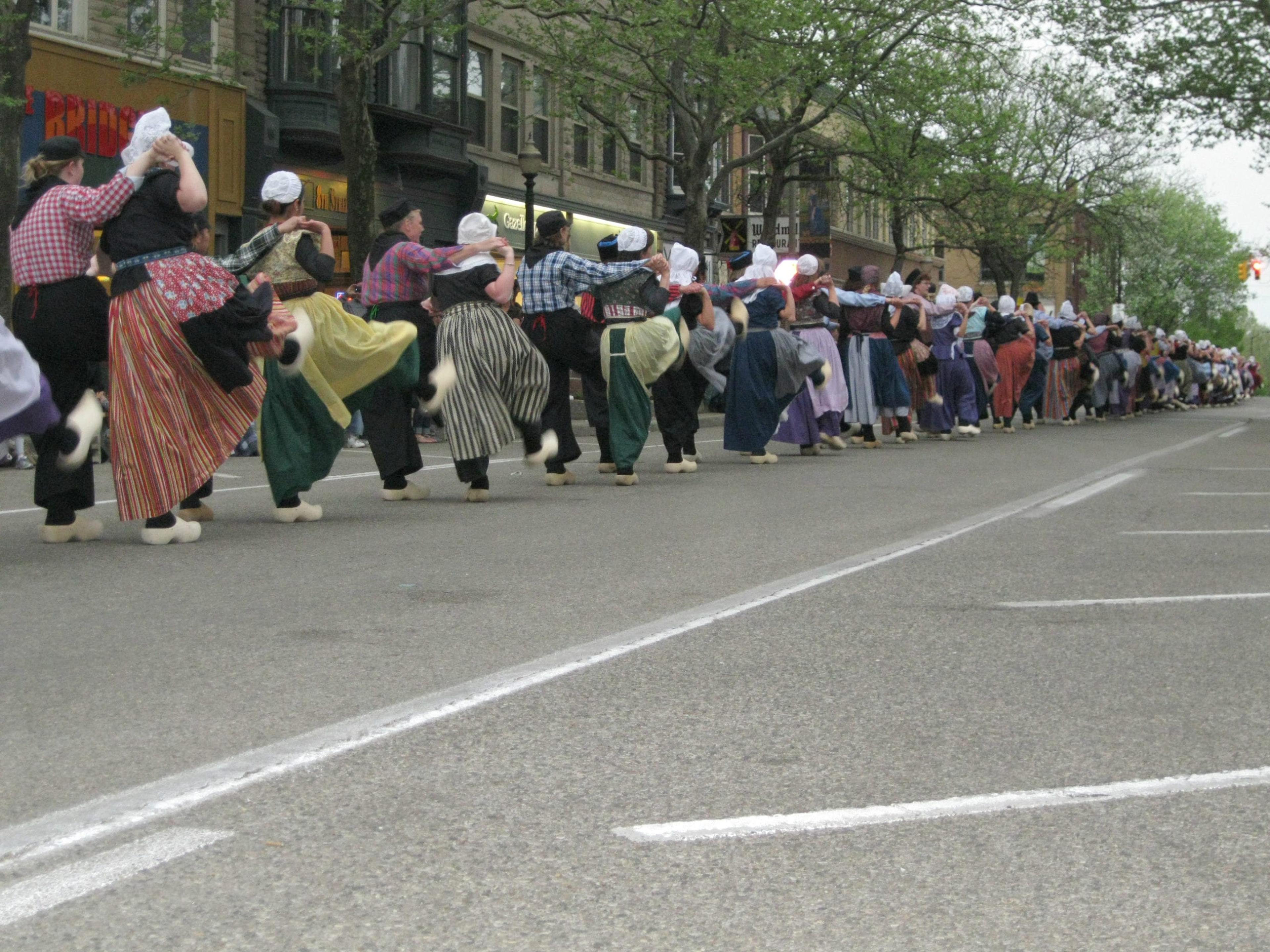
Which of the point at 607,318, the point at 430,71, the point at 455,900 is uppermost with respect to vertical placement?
the point at 430,71

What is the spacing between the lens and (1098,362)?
3338 centimetres

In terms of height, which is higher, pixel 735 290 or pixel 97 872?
pixel 735 290

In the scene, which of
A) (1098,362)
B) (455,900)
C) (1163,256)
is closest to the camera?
(455,900)

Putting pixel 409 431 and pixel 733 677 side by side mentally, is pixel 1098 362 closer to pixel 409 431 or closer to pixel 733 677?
pixel 409 431

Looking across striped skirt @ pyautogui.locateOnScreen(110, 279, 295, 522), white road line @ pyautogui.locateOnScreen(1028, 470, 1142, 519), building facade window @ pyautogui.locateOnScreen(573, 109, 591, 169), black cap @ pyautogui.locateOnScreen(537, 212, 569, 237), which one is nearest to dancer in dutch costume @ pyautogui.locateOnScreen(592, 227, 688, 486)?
black cap @ pyautogui.locateOnScreen(537, 212, 569, 237)

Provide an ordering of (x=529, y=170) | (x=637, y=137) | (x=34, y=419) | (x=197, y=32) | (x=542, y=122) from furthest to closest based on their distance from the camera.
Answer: (x=637, y=137), (x=542, y=122), (x=197, y=32), (x=529, y=170), (x=34, y=419)

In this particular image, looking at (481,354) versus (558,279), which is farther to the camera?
(558,279)

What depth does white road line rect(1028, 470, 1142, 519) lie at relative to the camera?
38.8 feet

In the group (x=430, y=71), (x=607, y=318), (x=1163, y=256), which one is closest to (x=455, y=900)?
(x=607, y=318)

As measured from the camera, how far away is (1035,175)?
64625mm

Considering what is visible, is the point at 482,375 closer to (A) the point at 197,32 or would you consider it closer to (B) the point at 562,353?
(B) the point at 562,353

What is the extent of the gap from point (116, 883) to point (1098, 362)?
1231 inches

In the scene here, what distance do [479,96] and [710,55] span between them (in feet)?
22.5

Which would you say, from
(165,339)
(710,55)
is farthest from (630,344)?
(710,55)
